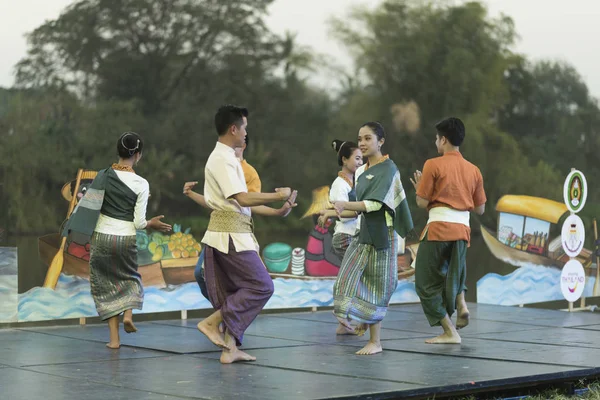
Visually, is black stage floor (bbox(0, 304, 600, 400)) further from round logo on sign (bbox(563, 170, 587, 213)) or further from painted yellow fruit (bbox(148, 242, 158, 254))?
round logo on sign (bbox(563, 170, 587, 213))

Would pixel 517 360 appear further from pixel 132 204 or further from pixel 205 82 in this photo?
pixel 205 82

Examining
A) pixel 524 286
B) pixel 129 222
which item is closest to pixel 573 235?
pixel 524 286

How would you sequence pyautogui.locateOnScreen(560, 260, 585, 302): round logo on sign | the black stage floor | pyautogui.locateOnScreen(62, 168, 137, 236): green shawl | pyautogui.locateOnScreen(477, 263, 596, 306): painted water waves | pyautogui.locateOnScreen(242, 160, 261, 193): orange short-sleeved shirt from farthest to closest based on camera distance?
pyautogui.locateOnScreen(477, 263, 596, 306): painted water waves → pyautogui.locateOnScreen(560, 260, 585, 302): round logo on sign → pyautogui.locateOnScreen(242, 160, 261, 193): orange short-sleeved shirt → pyautogui.locateOnScreen(62, 168, 137, 236): green shawl → the black stage floor

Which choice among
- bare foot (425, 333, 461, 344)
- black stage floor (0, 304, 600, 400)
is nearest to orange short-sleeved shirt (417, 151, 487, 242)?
bare foot (425, 333, 461, 344)

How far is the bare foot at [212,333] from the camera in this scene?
623cm

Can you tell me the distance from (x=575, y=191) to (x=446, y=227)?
3.79 metres

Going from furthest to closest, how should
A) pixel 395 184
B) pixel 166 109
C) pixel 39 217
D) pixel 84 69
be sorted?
1. pixel 166 109
2. pixel 84 69
3. pixel 39 217
4. pixel 395 184

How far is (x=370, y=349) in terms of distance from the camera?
6770 millimetres

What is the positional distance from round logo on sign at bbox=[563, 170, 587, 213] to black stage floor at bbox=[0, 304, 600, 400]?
6.15ft

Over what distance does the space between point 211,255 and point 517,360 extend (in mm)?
1991

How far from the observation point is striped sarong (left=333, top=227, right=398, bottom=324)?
6.79m

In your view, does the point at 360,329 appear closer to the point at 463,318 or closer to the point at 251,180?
the point at 463,318

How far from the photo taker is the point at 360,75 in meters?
12.3

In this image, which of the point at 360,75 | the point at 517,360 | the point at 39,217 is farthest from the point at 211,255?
the point at 360,75
